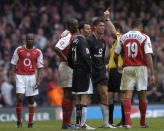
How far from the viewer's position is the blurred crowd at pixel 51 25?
72.1 ft

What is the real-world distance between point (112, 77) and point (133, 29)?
1834 mm

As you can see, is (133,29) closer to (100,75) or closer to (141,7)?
(100,75)

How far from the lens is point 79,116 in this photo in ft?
41.7

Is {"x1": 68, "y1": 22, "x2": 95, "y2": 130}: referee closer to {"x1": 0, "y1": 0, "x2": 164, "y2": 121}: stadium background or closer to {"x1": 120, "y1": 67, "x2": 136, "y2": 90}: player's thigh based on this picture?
{"x1": 120, "y1": 67, "x2": 136, "y2": 90}: player's thigh

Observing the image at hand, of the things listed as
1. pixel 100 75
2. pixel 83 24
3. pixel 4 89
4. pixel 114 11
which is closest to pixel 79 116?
pixel 100 75

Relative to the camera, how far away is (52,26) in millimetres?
25078

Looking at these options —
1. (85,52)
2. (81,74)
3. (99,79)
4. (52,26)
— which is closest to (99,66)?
(99,79)

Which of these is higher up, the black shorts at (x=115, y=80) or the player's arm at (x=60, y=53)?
the player's arm at (x=60, y=53)

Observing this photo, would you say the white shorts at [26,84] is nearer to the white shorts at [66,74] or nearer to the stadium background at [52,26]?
the white shorts at [66,74]

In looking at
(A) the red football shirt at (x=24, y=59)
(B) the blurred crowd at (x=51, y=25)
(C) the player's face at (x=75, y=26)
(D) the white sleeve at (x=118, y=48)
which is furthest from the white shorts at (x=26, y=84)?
(B) the blurred crowd at (x=51, y=25)

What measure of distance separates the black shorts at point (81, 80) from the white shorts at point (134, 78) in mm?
903

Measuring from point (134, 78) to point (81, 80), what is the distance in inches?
50.2

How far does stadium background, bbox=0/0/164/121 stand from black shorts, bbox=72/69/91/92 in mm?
7533

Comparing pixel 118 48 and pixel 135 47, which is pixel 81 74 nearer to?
pixel 118 48
